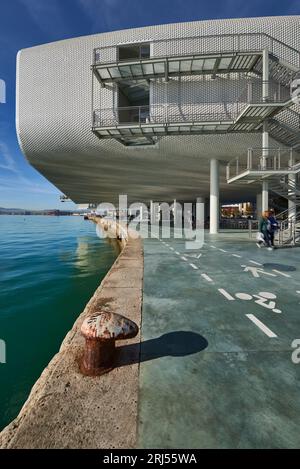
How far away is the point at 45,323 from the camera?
8.24 metres

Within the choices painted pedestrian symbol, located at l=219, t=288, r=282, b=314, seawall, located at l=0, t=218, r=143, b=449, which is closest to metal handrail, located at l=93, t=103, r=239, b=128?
painted pedestrian symbol, located at l=219, t=288, r=282, b=314

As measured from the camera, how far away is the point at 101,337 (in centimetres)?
283

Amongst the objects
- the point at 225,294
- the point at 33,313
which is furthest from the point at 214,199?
the point at 33,313

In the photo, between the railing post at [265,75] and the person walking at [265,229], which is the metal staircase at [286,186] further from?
the railing post at [265,75]

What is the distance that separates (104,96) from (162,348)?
20.5 metres

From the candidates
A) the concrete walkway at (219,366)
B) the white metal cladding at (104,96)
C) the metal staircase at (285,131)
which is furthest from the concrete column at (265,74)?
the concrete walkway at (219,366)

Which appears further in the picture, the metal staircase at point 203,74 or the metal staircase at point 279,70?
the metal staircase at point 279,70

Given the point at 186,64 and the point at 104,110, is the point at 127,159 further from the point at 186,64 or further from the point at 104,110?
the point at 186,64

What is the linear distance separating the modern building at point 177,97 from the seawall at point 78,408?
14562mm

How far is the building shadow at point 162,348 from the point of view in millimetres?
3342

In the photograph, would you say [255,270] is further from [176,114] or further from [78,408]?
[176,114]

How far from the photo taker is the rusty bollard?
2859mm

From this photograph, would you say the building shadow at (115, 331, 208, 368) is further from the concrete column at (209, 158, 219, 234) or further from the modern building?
the concrete column at (209, 158, 219, 234)

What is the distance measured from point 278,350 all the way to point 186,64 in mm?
19067
